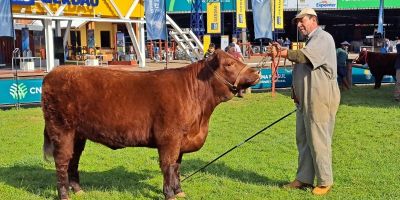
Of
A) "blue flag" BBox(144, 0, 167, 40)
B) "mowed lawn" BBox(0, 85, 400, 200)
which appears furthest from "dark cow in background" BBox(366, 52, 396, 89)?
"blue flag" BBox(144, 0, 167, 40)

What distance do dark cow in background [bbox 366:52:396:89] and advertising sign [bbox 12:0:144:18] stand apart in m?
11.4

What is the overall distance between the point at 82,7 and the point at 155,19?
4111 mm

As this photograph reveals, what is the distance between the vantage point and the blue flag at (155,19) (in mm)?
19078

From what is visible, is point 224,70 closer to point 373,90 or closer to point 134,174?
point 134,174

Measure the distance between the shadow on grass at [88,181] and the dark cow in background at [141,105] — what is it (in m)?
0.66

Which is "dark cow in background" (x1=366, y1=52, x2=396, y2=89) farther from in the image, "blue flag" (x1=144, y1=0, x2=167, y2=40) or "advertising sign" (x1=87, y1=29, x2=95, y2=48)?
"advertising sign" (x1=87, y1=29, x2=95, y2=48)

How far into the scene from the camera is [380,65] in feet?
59.6

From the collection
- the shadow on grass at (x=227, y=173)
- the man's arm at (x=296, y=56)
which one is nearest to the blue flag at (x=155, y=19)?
the shadow on grass at (x=227, y=173)

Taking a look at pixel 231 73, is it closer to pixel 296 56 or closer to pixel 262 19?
pixel 296 56

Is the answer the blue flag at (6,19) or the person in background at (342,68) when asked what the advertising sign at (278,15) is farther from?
the blue flag at (6,19)

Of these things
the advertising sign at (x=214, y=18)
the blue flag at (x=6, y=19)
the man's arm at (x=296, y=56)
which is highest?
the advertising sign at (x=214, y=18)

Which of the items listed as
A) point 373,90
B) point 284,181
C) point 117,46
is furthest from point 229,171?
point 117,46

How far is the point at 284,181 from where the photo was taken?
664cm

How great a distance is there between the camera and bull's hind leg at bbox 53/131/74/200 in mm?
5586
